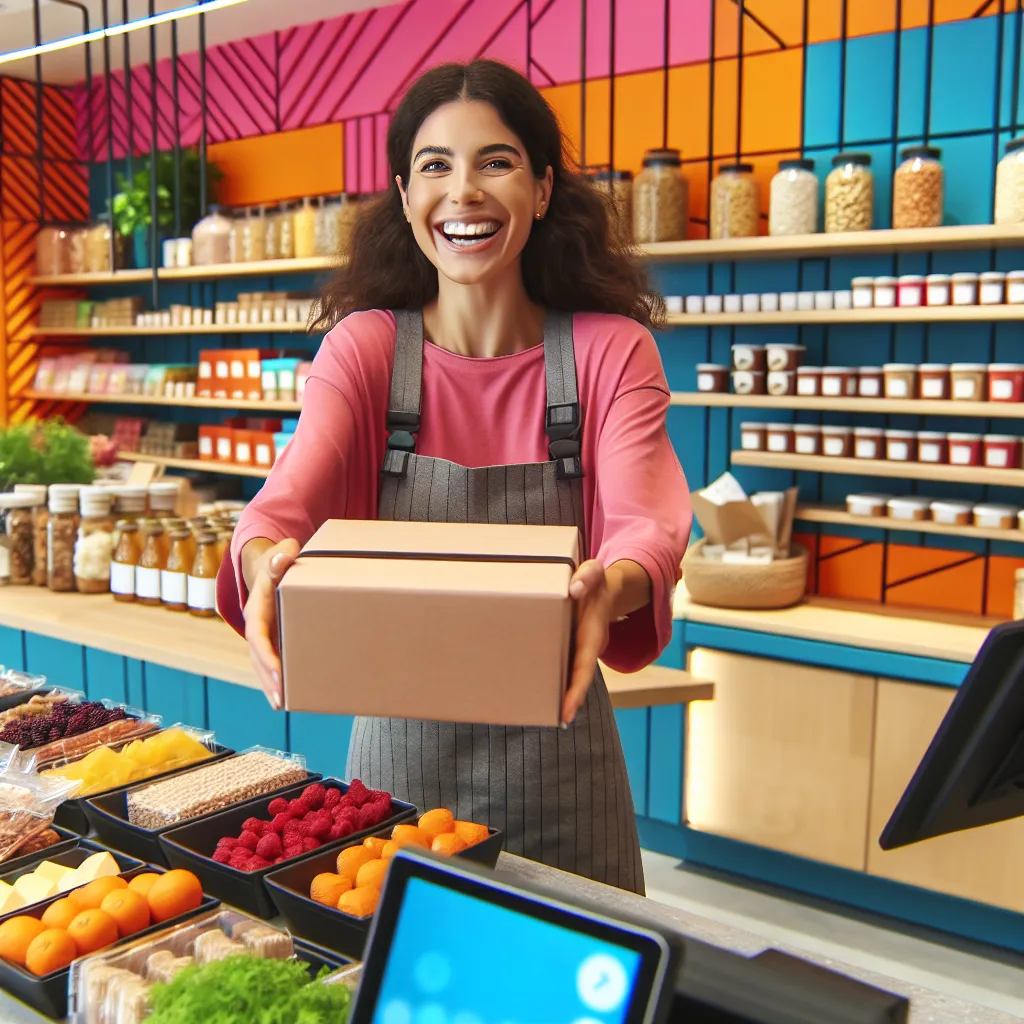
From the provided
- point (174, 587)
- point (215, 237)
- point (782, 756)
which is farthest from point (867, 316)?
point (215, 237)

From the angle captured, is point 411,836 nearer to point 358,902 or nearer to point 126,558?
point 358,902

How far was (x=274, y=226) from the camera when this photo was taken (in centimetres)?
530

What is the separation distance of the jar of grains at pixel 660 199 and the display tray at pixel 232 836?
2.82 metres

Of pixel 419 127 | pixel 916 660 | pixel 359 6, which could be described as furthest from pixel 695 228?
pixel 419 127

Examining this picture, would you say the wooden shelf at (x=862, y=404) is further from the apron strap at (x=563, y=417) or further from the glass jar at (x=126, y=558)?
the apron strap at (x=563, y=417)

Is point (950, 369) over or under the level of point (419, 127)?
under

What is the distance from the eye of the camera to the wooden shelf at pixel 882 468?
11.2ft

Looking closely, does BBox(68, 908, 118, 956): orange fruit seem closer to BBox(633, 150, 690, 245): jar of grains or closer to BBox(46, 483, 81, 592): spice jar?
BBox(46, 483, 81, 592): spice jar

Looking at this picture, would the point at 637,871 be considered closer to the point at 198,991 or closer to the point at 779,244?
the point at 198,991

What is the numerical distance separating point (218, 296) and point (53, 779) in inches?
188

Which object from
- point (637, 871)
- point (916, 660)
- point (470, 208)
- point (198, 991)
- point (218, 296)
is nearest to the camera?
point (198, 991)

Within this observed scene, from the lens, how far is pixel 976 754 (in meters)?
0.99

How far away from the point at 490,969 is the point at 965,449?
3.04 m

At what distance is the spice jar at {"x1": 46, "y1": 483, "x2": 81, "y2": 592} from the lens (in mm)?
3609
